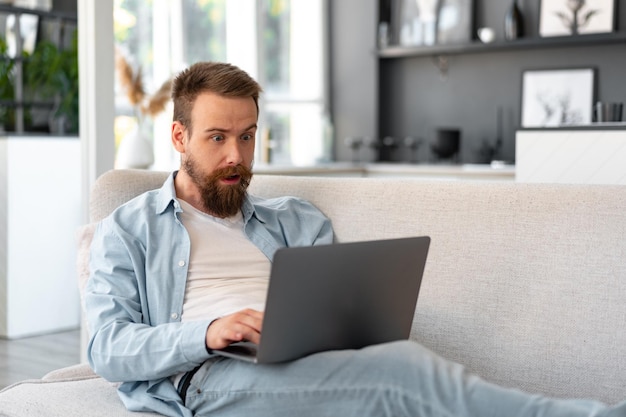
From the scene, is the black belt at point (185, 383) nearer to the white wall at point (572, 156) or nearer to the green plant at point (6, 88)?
the white wall at point (572, 156)

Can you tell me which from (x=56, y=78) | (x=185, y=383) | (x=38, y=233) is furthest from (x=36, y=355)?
(x=185, y=383)

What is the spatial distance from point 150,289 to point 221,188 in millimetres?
321

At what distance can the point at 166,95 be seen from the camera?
5.75m

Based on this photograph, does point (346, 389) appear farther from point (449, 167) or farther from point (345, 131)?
point (345, 131)

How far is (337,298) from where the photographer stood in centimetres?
190

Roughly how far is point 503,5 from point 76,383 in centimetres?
514

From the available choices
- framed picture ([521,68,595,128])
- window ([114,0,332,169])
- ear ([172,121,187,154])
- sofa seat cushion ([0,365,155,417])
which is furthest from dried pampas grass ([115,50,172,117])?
sofa seat cushion ([0,365,155,417])

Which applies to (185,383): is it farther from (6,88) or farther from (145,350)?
(6,88)

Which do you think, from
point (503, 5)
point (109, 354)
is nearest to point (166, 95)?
point (503, 5)

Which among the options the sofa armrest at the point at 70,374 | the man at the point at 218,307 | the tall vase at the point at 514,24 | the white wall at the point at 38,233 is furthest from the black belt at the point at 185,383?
the tall vase at the point at 514,24

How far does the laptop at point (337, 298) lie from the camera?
1805mm

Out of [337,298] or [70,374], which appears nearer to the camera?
[337,298]

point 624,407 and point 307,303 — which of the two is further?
point 307,303

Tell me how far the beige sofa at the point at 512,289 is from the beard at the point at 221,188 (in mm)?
384
